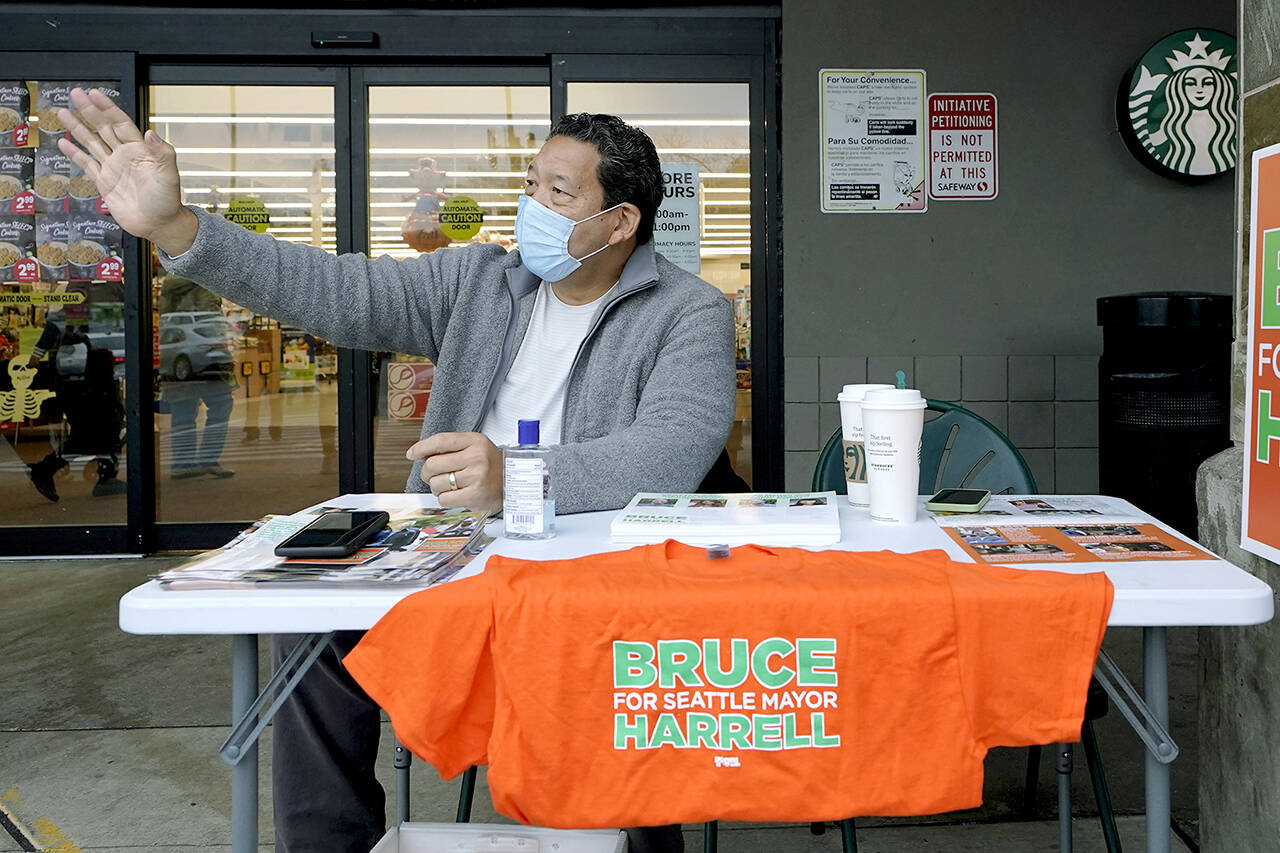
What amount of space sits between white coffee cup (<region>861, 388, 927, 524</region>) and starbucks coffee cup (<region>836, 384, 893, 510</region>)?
72 millimetres

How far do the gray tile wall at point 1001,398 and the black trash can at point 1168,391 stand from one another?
0.59 metres

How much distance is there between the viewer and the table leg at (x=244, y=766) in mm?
1212

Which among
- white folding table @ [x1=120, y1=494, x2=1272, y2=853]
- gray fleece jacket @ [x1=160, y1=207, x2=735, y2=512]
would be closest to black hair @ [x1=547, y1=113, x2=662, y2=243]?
gray fleece jacket @ [x1=160, y1=207, x2=735, y2=512]

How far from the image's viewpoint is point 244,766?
1210 millimetres

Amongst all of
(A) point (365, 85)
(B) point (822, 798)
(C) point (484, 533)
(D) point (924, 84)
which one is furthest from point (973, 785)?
(A) point (365, 85)

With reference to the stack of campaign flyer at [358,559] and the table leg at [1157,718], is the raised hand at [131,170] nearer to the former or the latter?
the stack of campaign flyer at [358,559]

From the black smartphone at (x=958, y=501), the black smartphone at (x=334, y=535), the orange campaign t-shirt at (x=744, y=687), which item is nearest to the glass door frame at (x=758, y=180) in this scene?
the black smartphone at (x=958, y=501)

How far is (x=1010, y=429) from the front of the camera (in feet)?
15.1

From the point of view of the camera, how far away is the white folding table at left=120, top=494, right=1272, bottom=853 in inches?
44.0

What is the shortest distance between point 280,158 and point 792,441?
9.11ft

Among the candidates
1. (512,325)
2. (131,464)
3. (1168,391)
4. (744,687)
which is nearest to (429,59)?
(131,464)

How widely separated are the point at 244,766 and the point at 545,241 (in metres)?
1.20

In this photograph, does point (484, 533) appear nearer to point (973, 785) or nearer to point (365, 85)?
point (973, 785)

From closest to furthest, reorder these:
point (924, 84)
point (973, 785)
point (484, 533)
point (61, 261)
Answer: point (973, 785) → point (484, 533) → point (924, 84) → point (61, 261)
